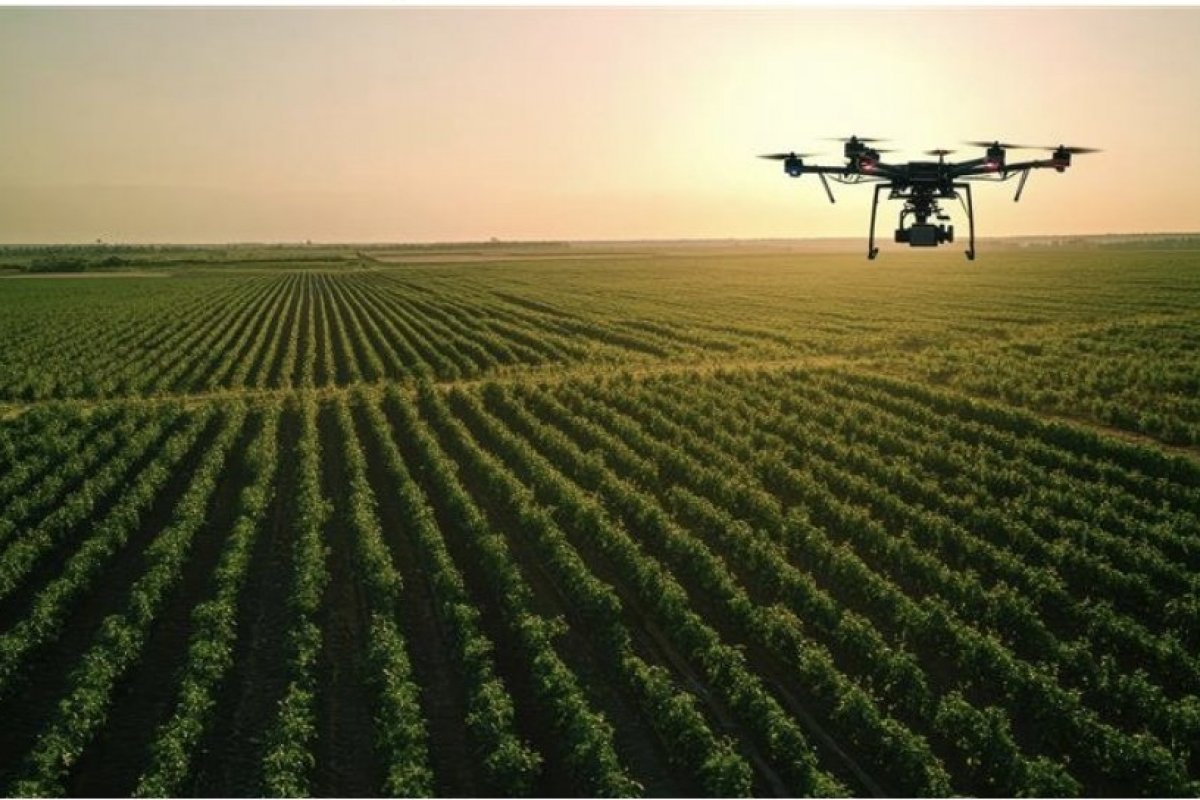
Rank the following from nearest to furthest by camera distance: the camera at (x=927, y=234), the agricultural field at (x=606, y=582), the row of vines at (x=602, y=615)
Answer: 1. the row of vines at (x=602, y=615)
2. the agricultural field at (x=606, y=582)
3. the camera at (x=927, y=234)

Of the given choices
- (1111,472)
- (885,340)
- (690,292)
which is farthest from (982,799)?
(690,292)

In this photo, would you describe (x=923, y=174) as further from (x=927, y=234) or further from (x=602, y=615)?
→ (x=602, y=615)

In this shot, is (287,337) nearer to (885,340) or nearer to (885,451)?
(885,340)

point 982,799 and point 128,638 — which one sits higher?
point 128,638

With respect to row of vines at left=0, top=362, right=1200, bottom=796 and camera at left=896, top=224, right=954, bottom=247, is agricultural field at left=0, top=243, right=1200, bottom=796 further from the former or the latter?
camera at left=896, top=224, right=954, bottom=247

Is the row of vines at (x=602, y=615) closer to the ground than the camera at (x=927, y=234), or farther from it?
closer to the ground

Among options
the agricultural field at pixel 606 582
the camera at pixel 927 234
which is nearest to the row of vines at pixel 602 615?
the agricultural field at pixel 606 582

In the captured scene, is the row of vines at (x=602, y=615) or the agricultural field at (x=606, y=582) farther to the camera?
the agricultural field at (x=606, y=582)

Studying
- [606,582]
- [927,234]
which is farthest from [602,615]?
[927,234]

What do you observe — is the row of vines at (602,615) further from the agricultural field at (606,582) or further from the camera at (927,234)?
the camera at (927,234)
